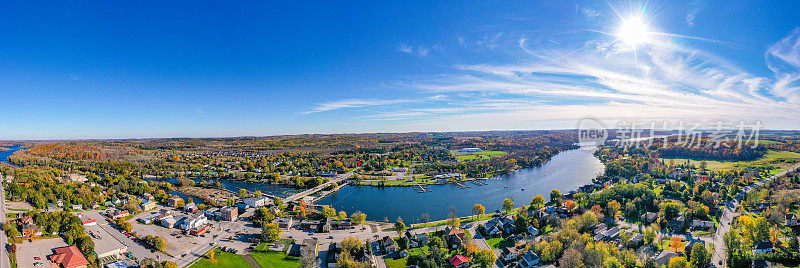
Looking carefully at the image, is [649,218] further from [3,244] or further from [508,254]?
[3,244]

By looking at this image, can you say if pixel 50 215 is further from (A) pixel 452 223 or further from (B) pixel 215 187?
(A) pixel 452 223

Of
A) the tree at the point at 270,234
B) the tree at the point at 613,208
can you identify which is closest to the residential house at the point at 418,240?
the tree at the point at 270,234

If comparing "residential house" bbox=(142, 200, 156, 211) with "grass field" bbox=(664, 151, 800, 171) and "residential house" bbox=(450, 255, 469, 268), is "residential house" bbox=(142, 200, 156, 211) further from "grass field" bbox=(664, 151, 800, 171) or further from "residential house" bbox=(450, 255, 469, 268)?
"grass field" bbox=(664, 151, 800, 171)

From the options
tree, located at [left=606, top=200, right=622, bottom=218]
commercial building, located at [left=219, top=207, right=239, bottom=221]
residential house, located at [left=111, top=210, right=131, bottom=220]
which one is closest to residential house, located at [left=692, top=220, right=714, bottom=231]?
tree, located at [left=606, top=200, right=622, bottom=218]

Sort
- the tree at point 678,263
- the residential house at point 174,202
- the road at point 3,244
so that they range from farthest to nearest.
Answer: the residential house at point 174,202, the road at point 3,244, the tree at point 678,263

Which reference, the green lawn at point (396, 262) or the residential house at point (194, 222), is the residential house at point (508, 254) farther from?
the residential house at point (194, 222)
